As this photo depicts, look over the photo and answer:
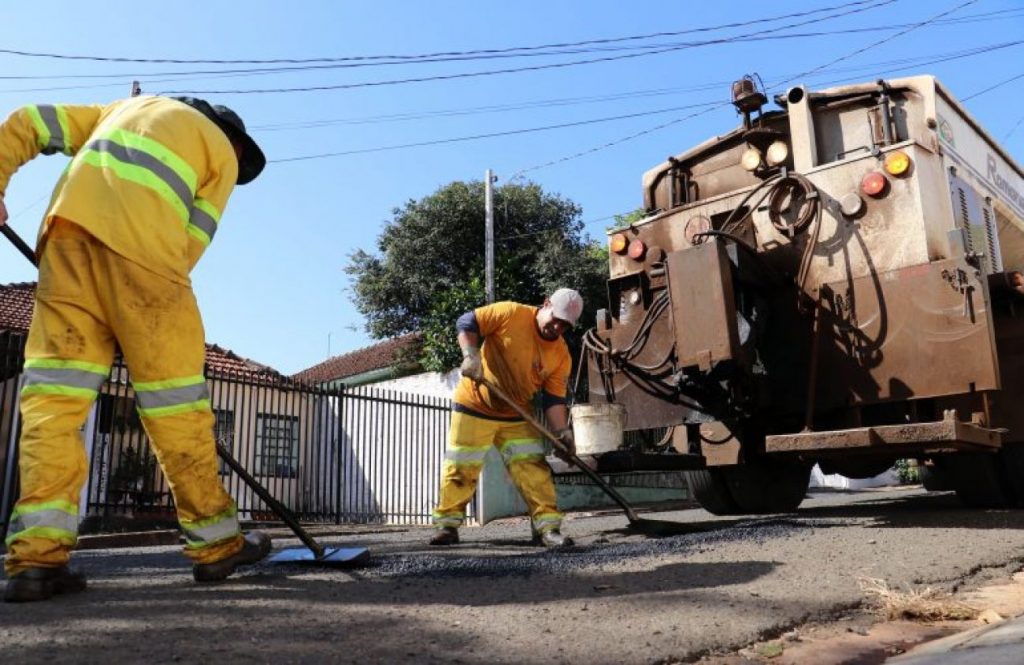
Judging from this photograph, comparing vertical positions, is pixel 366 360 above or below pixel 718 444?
above

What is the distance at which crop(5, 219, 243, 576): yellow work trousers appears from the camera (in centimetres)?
278

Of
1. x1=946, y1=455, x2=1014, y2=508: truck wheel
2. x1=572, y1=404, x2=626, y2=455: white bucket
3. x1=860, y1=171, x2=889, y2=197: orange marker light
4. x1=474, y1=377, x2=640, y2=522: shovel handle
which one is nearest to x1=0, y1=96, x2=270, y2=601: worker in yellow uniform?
x1=474, y1=377, x2=640, y2=522: shovel handle

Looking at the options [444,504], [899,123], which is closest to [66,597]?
[444,504]

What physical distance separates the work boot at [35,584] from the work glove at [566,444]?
2881mm

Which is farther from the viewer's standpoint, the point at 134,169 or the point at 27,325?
the point at 27,325

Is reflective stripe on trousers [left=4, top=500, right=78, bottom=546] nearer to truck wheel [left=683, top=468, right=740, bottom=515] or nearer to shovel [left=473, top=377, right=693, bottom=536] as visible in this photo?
shovel [left=473, top=377, right=693, bottom=536]

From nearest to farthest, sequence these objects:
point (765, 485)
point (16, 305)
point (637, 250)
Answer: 1. point (637, 250)
2. point (765, 485)
3. point (16, 305)

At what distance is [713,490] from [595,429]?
5.17 feet

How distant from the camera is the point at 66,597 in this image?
2.83 metres

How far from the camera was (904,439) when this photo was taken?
4.32m

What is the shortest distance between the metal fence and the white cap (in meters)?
5.59

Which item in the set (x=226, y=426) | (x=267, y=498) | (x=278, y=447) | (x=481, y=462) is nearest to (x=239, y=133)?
(x=267, y=498)

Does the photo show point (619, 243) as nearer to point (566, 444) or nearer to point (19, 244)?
point (566, 444)

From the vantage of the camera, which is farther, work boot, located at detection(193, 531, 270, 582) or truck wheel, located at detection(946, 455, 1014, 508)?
truck wheel, located at detection(946, 455, 1014, 508)
